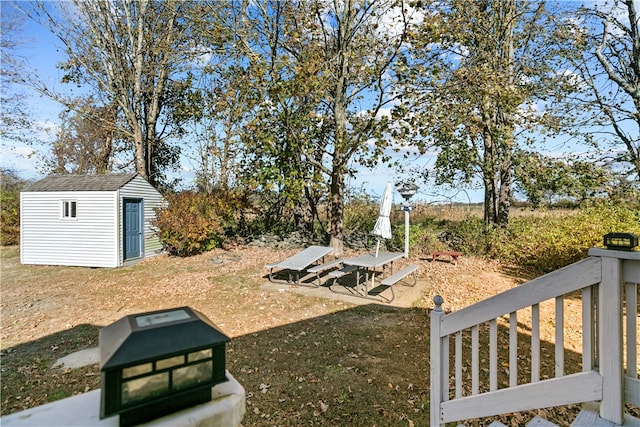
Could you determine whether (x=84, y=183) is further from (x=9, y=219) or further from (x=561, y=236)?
(x=561, y=236)

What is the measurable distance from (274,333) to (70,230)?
28.4ft

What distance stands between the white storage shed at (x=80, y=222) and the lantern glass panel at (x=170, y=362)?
1023cm

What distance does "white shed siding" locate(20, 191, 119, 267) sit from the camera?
378 inches

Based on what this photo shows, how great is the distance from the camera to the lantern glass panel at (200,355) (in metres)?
0.95

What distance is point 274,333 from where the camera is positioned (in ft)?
15.4

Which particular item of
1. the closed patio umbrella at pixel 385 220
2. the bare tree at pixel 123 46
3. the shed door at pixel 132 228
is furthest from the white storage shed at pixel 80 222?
the closed patio umbrella at pixel 385 220

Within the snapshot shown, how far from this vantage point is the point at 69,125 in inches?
621

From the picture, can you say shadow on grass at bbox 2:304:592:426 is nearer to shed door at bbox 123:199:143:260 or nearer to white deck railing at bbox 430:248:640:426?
white deck railing at bbox 430:248:640:426

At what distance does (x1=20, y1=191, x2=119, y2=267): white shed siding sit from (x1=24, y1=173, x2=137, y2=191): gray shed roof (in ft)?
0.53

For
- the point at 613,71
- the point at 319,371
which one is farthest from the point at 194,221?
the point at 613,71

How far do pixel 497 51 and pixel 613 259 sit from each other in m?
10.7

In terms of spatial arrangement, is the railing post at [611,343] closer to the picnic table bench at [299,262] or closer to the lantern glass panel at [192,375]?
the lantern glass panel at [192,375]

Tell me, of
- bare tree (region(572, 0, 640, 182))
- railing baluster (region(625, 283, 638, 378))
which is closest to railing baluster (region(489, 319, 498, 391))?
railing baluster (region(625, 283, 638, 378))

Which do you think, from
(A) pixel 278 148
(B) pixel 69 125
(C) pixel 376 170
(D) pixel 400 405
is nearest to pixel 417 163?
(C) pixel 376 170
